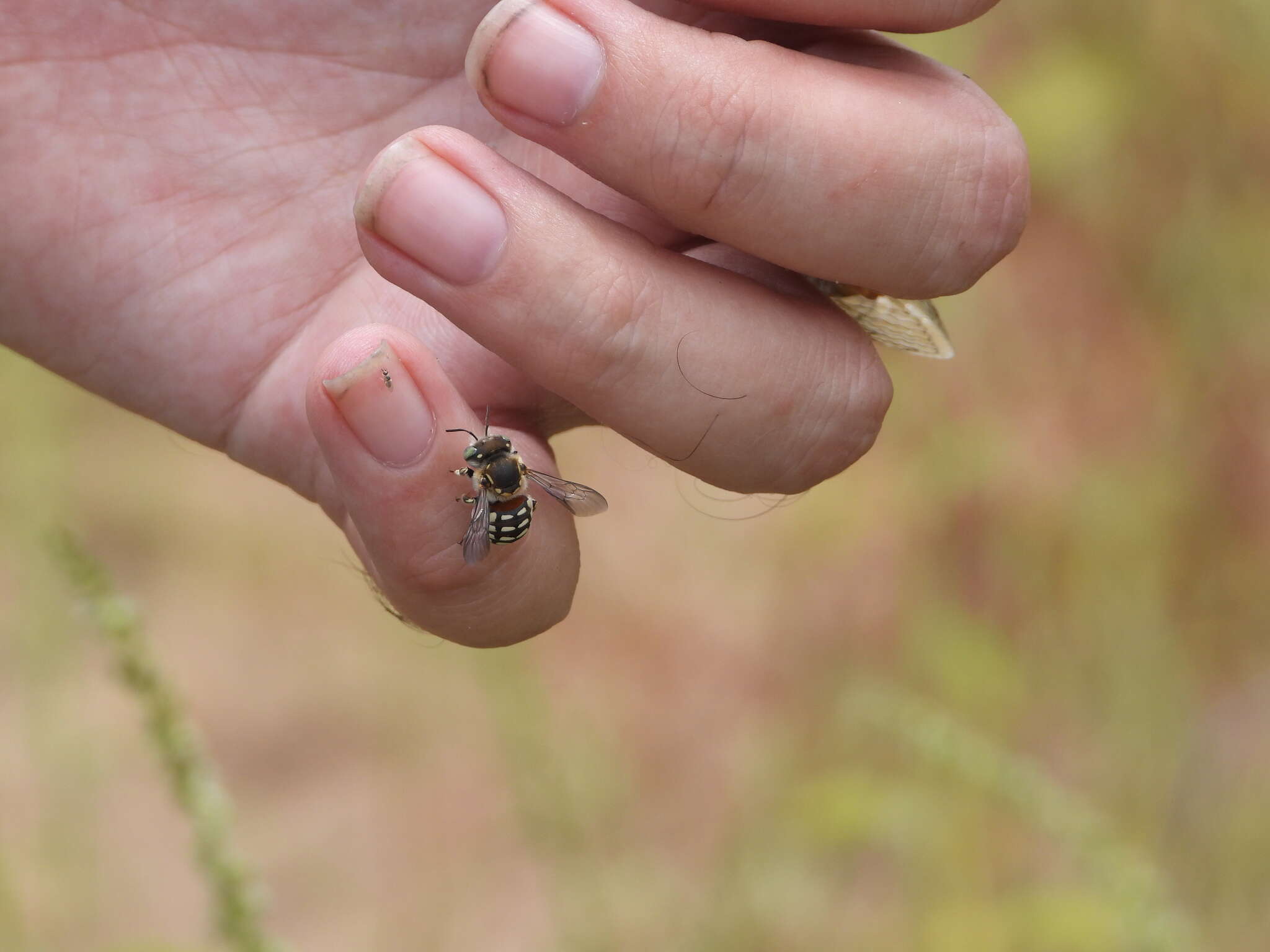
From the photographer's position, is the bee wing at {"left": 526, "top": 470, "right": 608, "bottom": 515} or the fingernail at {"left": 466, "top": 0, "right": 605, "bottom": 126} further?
the bee wing at {"left": 526, "top": 470, "right": 608, "bottom": 515}

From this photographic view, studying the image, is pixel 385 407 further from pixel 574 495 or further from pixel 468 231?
pixel 574 495

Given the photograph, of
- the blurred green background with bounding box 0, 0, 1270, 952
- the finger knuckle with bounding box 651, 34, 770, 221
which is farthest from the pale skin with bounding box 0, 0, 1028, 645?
the blurred green background with bounding box 0, 0, 1270, 952

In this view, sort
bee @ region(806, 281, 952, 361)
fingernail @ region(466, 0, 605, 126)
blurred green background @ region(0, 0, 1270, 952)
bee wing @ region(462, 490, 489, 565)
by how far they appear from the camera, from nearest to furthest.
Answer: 1. fingernail @ region(466, 0, 605, 126)
2. bee wing @ region(462, 490, 489, 565)
3. bee @ region(806, 281, 952, 361)
4. blurred green background @ region(0, 0, 1270, 952)

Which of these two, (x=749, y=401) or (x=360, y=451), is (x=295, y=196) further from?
(x=749, y=401)

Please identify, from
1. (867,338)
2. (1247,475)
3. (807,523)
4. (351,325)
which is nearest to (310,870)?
(807,523)

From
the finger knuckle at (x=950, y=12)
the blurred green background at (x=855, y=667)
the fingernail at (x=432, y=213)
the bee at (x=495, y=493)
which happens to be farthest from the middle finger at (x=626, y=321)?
the blurred green background at (x=855, y=667)

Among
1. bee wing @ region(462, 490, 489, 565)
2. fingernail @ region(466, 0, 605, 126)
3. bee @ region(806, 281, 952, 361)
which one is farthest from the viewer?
bee @ region(806, 281, 952, 361)

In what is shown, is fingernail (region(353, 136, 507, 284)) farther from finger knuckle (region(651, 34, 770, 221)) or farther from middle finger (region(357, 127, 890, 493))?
finger knuckle (region(651, 34, 770, 221))
